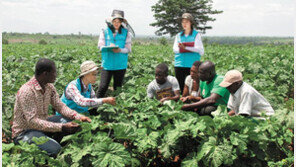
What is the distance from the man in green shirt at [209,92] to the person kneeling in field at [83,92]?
1.27 metres

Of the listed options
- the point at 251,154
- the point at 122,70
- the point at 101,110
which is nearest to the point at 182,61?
the point at 122,70

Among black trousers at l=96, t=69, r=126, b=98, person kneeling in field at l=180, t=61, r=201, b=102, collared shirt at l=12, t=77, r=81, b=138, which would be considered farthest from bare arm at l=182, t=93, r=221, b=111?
collared shirt at l=12, t=77, r=81, b=138

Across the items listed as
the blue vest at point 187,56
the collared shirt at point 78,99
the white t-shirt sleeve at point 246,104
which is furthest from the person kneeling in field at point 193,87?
the collared shirt at point 78,99

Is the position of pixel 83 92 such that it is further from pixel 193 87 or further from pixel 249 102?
pixel 249 102

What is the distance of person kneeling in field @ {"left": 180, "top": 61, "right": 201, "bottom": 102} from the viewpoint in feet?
13.6

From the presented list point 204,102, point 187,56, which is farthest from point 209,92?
point 187,56

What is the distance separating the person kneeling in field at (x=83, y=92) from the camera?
3.52 meters

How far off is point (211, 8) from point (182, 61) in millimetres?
45823

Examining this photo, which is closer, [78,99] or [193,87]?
[78,99]

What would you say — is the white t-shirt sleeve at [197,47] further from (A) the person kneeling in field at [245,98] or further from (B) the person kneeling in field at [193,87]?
(A) the person kneeling in field at [245,98]

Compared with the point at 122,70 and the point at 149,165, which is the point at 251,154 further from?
the point at 122,70

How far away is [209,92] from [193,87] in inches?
15.2

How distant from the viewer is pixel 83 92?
12.3ft

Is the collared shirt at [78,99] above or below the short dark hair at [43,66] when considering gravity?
below
